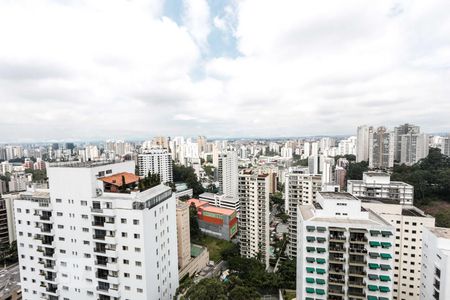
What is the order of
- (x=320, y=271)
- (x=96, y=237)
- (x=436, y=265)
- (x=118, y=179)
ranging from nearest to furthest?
1. (x=436, y=265)
2. (x=96, y=237)
3. (x=320, y=271)
4. (x=118, y=179)

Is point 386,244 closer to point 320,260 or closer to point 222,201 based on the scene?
point 320,260

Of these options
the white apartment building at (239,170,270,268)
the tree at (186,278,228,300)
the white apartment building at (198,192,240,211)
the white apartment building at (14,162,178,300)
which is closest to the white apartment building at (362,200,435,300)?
the white apartment building at (239,170,270,268)

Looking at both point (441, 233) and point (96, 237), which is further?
point (441, 233)

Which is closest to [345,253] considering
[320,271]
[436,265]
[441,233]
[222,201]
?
[320,271]

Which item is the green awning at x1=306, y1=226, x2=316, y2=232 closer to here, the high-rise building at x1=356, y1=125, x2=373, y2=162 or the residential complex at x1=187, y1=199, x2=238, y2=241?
the residential complex at x1=187, y1=199, x2=238, y2=241

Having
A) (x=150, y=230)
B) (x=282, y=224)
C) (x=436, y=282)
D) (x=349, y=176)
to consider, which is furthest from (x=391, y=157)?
(x=150, y=230)

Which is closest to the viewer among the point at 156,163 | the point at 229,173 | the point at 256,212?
the point at 256,212

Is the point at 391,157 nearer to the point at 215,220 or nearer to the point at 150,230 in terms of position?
the point at 215,220
